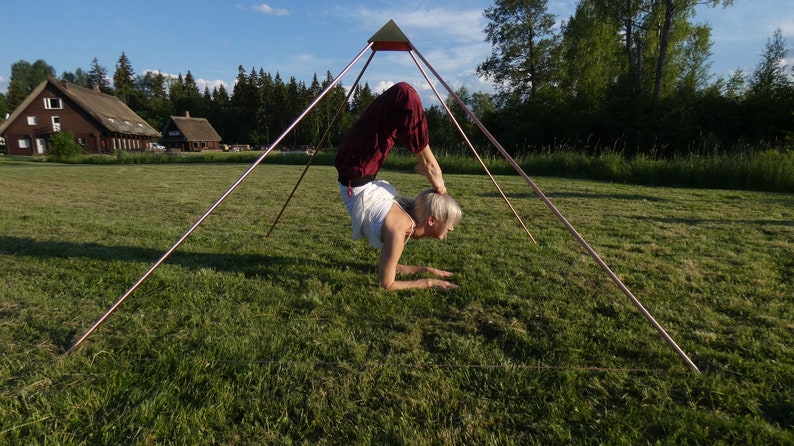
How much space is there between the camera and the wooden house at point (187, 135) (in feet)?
205

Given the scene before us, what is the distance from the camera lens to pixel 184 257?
4219 millimetres

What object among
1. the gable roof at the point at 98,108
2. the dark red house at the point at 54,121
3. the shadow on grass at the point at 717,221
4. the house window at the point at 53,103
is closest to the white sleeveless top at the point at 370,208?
the shadow on grass at the point at 717,221

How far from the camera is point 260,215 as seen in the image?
6.85m

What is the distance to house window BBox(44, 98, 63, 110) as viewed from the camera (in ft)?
138

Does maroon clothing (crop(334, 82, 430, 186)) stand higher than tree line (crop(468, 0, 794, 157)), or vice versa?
tree line (crop(468, 0, 794, 157))

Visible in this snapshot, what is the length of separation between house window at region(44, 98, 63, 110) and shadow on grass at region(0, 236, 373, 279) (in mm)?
50194

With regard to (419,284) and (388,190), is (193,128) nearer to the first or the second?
(388,190)

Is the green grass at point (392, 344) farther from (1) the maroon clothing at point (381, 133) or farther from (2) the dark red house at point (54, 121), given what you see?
(2) the dark red house at point (54, 121)

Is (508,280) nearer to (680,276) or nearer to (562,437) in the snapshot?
(680,276)

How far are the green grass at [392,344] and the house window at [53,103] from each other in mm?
49853

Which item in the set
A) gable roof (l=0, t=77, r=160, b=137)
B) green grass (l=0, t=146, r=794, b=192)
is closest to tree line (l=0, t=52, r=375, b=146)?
gable roof (l=0, t=77, r=160, b=137)

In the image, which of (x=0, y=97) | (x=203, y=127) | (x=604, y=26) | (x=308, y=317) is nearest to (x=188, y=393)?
(x=308, y=317)

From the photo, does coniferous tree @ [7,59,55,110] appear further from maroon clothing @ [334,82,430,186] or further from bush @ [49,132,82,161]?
maroon clothing @ [334,82,430,186]

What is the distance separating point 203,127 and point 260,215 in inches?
2690
